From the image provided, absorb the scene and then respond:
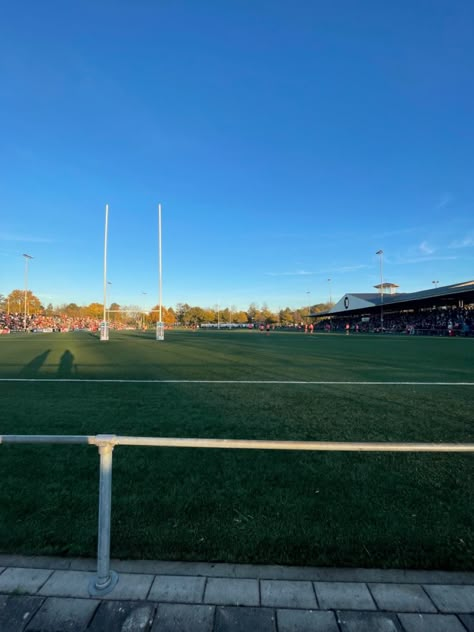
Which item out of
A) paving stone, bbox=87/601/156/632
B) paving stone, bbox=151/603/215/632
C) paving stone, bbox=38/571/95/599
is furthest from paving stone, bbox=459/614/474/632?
paving stone, bbox=38/571/95/599

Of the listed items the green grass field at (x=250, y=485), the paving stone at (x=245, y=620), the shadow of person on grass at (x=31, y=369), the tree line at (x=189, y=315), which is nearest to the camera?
the paving stone at (x=245, y=620)

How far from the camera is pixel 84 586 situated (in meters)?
1.93

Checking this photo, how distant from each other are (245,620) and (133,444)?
1148 millimetres

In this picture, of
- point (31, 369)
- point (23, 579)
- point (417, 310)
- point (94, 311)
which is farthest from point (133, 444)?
point (94, 311)

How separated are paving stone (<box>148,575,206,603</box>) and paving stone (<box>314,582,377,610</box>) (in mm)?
717

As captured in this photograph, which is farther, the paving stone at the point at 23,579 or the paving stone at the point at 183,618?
the paving stone at the point at 23,579

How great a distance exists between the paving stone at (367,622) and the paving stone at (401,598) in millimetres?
62

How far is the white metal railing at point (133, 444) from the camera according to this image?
1.70 metres

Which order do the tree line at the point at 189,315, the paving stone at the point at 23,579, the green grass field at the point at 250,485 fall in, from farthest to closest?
the tree line at the point at 189,315 → the green grass field at the point at 250,485 → the paving stone at the point at 23,579

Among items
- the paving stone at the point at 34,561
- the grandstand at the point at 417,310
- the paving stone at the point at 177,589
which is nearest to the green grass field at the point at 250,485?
the paving stone at the point at 34,561

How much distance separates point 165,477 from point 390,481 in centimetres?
226

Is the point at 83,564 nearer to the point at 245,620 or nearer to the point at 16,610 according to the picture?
the point at 16,610

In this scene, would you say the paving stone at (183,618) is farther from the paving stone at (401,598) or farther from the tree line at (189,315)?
the tree line at (189,315)

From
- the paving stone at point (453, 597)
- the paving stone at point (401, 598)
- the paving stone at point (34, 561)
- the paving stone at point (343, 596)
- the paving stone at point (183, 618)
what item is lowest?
the paving stone at point (453, 597)
